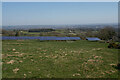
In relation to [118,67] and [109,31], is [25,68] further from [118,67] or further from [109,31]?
[109,31]

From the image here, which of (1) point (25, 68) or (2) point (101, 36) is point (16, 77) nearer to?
(1) point (25, 68)

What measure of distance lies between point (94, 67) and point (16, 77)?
4046 millimetres

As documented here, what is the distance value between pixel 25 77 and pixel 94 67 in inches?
145

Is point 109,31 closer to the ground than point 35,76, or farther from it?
farther from it

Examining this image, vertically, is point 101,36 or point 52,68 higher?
point 101,36

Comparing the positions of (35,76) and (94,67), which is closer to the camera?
(35,76)

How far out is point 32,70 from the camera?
607 cm

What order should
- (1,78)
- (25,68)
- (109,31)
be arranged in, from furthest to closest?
1. (109,31)
2. (25,68)
3. (1,78)

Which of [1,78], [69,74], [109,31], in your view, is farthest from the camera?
[109,31]

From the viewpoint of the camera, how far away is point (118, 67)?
677cm

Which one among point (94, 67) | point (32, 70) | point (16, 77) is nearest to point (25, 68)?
point (32, 70)

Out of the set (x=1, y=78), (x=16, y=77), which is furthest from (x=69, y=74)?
(x=1, y=78)

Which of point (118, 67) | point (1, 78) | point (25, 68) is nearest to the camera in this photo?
point (1, 78)

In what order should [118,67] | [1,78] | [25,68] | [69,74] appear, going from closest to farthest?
[1,78] < [69,74] < [25,68] < [118,67]
